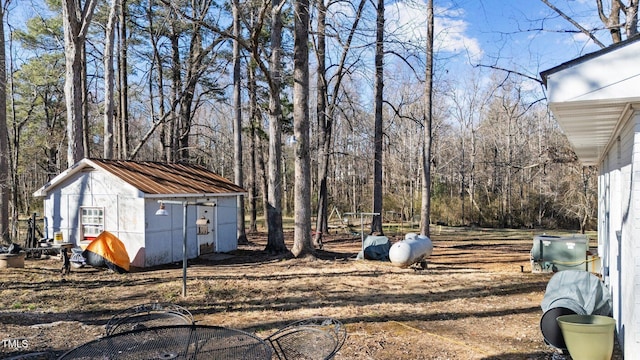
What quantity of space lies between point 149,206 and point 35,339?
5835mm

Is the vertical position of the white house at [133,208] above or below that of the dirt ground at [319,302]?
above

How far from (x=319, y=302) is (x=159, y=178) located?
23.3ft

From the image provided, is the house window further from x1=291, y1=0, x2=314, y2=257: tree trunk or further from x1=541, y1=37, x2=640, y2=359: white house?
x1=541, y1=37, x2=640, y2=359: white house

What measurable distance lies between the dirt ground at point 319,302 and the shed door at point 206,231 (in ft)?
4.96

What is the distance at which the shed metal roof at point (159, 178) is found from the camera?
37.7ft

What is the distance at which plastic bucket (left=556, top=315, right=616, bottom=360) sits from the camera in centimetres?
442

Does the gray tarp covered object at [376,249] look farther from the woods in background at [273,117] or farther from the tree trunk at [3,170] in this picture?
the tree trunk at [3,170]

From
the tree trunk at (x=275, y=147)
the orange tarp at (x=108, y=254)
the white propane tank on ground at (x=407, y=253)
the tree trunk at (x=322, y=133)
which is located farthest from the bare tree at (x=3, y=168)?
the white propane tank on ground at (x=407, y=253)

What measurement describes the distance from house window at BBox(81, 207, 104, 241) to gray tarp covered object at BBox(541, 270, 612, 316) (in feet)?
34.8

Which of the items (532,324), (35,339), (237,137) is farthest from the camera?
(237,137)

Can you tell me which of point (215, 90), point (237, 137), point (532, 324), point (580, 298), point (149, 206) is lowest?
point (532, 324)

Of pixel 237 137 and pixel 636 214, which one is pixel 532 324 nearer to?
pixel 636 214

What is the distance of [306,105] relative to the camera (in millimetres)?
11547

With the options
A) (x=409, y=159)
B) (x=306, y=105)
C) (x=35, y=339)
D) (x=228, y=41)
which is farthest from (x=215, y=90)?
(x=409, y=159)
